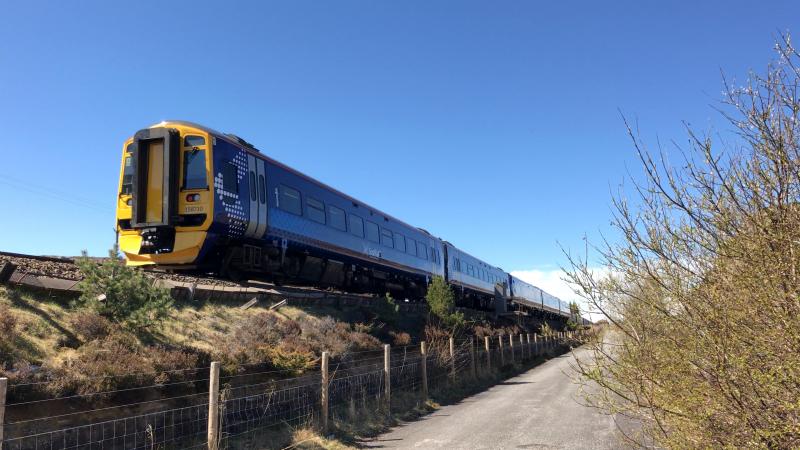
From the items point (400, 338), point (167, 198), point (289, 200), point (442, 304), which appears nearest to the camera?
point (167, 198)

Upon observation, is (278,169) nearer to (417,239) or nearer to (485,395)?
(485,395)

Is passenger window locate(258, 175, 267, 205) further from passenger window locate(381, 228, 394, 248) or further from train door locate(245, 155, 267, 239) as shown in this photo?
passenger window locate(381, 228, 394, 248)

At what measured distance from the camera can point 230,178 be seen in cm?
1082

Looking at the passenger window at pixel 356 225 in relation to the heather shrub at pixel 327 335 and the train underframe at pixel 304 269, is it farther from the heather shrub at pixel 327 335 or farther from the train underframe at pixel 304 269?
the heather shrub at pixel 327 335

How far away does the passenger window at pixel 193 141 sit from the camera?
412 inches

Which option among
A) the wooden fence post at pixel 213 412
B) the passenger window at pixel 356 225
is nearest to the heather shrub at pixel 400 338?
the passenger window at pixel 356 225

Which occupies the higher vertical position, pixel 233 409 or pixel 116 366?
pixel 116 366

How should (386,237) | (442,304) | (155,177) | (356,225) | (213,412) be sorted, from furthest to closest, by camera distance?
(386,237)
(442,304)
(356,225)
(155,177)
(213,412)

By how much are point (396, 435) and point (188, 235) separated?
5.49m

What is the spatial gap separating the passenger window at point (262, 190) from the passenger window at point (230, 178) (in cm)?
80

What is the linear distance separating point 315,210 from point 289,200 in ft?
4.15

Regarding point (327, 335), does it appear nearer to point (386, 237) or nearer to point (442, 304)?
point (442, 304)

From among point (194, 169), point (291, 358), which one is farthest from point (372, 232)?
point (291, 358)

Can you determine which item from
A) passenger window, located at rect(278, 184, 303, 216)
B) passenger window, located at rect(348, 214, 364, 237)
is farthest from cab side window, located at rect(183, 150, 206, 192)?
passenger window, located at rect(348, 214, 364, 237)
